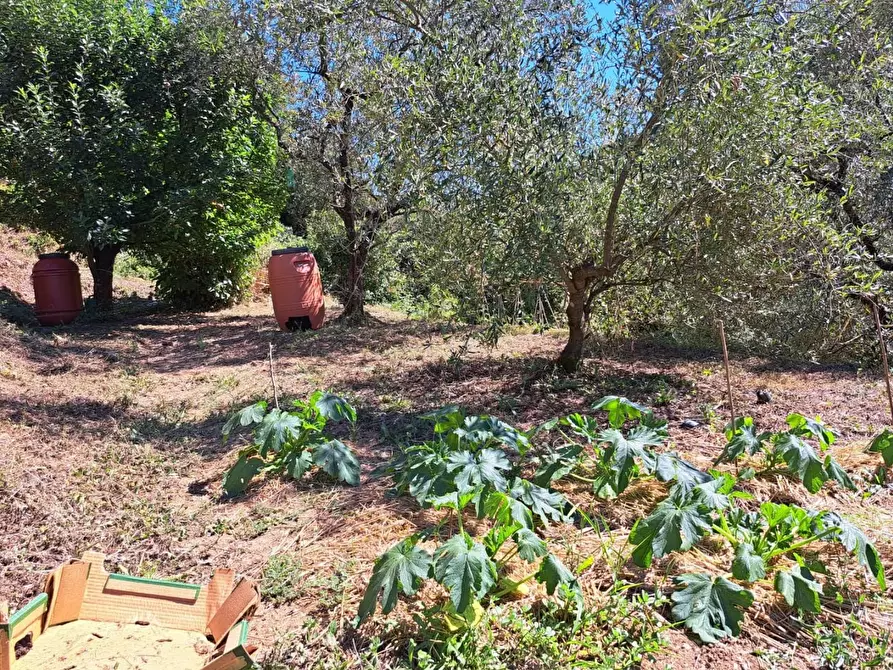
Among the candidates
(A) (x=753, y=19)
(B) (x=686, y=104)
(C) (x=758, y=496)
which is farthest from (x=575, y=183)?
(C) (x=758, y=496)

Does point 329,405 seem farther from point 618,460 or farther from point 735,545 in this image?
point 735,545

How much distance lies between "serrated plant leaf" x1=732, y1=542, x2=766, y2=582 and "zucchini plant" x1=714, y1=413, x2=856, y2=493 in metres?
0.65

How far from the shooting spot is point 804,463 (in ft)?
8.57

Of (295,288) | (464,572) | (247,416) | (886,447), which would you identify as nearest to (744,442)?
(886,447)

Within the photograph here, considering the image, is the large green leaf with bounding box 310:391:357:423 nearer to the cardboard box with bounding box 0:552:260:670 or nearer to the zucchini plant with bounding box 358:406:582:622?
the zucchini plant with bounding box 358:406:582:622

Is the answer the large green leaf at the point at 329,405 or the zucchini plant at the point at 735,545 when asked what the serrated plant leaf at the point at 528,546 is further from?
the large green leaf at the point at 329,405

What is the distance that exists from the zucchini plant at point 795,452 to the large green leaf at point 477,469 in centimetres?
114

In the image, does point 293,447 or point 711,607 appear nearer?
point 711,607

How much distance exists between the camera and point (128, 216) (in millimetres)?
8953

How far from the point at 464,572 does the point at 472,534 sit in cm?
73

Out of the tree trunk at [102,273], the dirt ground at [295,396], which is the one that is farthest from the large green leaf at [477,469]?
the tree trunk at [102,273]

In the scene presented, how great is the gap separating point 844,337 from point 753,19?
11.7 ft

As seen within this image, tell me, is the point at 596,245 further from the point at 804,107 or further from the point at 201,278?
the point at 201,278

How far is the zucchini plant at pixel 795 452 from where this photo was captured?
8.46 ft
